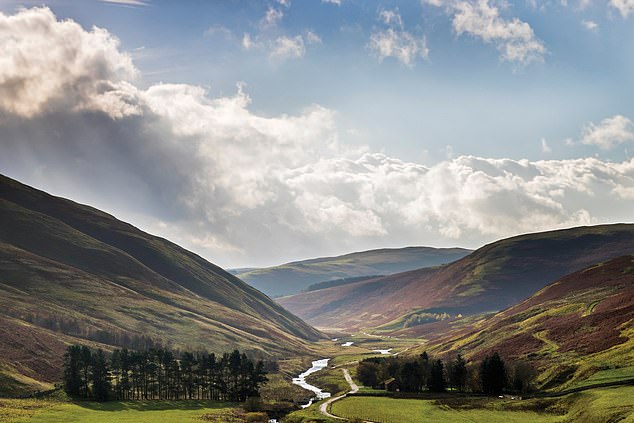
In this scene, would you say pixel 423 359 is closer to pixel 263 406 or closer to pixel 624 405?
pixel 263 406

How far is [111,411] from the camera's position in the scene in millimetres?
116312

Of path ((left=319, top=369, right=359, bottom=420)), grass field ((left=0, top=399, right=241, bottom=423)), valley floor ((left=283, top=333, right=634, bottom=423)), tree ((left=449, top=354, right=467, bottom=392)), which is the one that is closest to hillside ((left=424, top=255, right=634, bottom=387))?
valley floor ((left=283, top=333, right=634, bottom=423))

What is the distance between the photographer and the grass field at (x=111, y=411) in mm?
101375

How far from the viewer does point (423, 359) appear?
481ft

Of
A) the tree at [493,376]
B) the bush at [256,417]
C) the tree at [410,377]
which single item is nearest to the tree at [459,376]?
the tree at [493,376]

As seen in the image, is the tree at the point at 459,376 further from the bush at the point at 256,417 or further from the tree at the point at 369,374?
A: the bush at the point at 256,417

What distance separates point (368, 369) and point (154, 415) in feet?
208

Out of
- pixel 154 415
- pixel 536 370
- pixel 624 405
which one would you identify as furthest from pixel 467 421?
pixel 154 415

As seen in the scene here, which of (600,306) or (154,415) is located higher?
(600,306)

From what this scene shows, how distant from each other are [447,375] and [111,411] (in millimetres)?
80922

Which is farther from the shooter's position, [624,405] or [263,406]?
[263,406]

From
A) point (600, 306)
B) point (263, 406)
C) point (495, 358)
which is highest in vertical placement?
point (600, 306)

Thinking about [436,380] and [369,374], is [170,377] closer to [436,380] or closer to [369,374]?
A: [369,374]

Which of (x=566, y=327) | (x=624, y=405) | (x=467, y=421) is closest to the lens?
(x=624, y=405)
